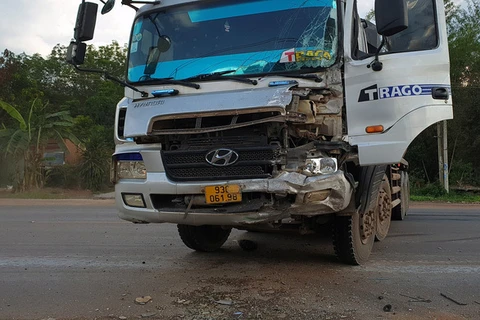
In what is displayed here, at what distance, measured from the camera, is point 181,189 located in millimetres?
4098

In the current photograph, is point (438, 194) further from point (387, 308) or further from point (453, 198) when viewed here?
point (387, 308)

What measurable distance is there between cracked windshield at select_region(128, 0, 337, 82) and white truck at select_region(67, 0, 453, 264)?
0.6 inches

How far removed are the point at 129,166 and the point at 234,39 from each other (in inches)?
67.3

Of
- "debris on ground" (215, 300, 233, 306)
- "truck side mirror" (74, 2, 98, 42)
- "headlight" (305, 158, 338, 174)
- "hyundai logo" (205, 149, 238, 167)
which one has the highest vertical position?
"truck side mirror" (74, 2, 98, 42)

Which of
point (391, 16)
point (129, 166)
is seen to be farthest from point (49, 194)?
point (391, 16)

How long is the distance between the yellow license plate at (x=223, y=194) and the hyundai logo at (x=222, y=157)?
22 cm

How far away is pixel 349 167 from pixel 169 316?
2189 mm

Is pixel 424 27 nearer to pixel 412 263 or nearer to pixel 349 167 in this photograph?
pixel 349 167

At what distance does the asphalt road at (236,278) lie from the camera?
3.71 metres

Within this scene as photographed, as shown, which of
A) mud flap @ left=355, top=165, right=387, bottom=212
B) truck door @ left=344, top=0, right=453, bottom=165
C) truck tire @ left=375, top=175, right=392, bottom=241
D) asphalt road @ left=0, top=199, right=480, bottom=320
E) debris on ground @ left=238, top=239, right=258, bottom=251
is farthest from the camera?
debris on ground @ left=238, top=239, right=258, bottom=251

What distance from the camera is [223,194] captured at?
13.0 feet

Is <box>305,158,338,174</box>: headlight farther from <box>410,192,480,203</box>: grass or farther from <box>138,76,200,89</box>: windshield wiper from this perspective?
<box>410,192,480,203</box>: grass

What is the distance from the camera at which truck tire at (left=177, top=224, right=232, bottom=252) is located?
5.73 meters

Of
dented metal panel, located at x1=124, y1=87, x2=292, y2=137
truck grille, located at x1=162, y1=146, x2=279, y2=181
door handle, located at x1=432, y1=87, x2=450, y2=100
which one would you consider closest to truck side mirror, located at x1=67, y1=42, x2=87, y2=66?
dented metal panel, located at x1=124, y1=87, x2=292, y2=137
